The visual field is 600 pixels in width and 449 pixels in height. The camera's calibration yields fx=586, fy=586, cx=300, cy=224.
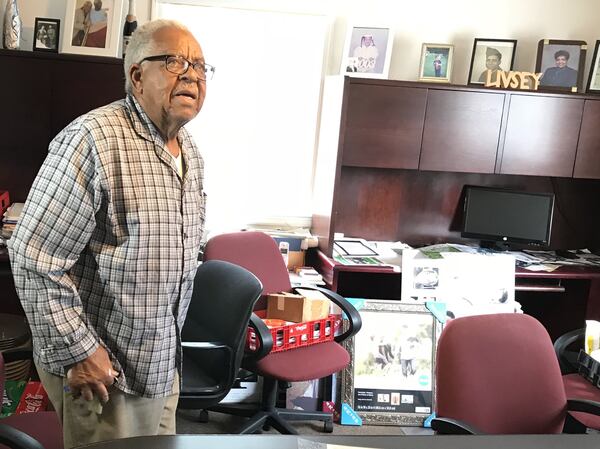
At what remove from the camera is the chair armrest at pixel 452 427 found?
1.53 metres

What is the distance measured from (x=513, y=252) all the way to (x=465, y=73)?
1101mm

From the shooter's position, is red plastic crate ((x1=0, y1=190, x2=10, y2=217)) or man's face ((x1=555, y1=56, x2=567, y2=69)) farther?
man's face ((x1=555, y1=56, x2=567, y2=69))

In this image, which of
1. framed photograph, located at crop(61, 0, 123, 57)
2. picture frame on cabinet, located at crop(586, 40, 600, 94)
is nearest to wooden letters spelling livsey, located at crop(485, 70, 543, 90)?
picture frame on cabinet, located at crop(586, 40, 600, 94)

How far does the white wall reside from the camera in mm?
3283

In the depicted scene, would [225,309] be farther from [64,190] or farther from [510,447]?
[510,447]

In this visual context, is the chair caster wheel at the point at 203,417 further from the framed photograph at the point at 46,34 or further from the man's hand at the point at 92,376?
the framed photograph at the point at 46,34

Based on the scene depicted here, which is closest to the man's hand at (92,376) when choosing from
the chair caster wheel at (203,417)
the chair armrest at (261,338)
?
the chair armrest at (261,338)

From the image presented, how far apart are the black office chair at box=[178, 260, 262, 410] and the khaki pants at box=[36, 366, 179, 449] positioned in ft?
1.99

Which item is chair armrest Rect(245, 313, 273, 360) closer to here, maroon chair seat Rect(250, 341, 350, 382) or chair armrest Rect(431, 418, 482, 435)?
maroon chair seat Rect(250, 341, 350, 382)

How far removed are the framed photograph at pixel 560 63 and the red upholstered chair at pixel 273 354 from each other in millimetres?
1777

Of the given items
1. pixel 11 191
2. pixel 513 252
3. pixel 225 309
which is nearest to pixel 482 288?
pixel 513 252

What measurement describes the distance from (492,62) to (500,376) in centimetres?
213

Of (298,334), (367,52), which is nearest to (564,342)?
(298,334)

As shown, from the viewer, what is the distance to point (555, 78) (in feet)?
10.9
